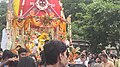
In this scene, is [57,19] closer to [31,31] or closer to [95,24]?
[31,31]

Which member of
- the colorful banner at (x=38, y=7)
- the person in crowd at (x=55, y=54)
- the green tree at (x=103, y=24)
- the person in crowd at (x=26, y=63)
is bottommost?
the green tree at (x=103, y=24)

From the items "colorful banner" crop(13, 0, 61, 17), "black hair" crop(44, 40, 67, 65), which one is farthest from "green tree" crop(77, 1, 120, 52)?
"black hair" crop(44, 40, 67, 65)

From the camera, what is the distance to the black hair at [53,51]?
11.0 feet

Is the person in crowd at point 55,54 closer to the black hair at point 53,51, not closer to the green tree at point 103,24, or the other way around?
the black hair at point 53,51

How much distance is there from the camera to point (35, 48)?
1755cm

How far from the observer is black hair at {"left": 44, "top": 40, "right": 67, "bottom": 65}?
3357 mm

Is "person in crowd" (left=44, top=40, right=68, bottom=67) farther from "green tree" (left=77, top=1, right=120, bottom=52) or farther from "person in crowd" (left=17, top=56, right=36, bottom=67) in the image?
"green tree" (left=77, top=1, right=120, bottom=52)

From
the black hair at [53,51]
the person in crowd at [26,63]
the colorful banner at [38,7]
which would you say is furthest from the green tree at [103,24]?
the black hair at [53,51]

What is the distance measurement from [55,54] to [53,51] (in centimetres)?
4

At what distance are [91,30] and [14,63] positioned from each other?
19.7 metres

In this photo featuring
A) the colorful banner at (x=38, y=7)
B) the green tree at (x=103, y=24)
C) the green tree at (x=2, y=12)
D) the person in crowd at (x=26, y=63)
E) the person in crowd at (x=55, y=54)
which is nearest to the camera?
the person in crowd at (x=55, y=54)

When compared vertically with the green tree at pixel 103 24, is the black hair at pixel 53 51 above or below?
above

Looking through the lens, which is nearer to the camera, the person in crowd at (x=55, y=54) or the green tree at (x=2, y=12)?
the person in crowd at (x=55, y=54)

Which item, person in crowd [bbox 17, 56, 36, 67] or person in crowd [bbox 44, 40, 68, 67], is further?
person in crowd [bbox 17, 56, 36, 67]
